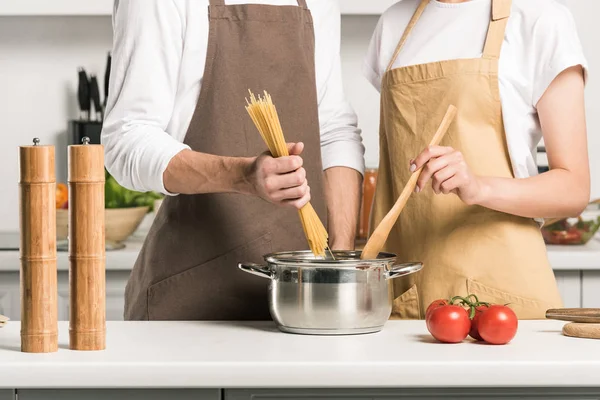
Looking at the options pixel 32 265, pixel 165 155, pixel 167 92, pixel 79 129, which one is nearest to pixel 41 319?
pixel 32 265

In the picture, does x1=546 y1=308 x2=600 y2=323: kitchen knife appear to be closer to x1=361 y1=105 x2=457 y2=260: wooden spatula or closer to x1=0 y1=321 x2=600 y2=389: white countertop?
x1=0 y1=321 x2=600 y2=389: white countertop

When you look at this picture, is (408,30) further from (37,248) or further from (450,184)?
(37,248)

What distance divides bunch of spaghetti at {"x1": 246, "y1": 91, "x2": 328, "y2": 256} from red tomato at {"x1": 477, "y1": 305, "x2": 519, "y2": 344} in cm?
29

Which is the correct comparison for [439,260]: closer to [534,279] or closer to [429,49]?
[534,279]

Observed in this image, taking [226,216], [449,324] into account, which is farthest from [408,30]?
[449,324]

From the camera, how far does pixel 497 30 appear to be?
1733 millimetres

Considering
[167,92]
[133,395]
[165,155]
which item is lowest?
[133,395]

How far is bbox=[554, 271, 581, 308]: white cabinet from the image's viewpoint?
2.84 m

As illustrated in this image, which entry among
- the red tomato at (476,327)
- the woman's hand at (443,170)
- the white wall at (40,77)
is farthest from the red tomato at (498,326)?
the white wall at (40,77)

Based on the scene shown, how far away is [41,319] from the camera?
4.18 feet

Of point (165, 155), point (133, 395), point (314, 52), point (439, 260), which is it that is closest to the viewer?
point (133, 395)

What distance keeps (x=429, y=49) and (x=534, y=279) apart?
20.2 inches

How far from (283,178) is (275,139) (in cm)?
6

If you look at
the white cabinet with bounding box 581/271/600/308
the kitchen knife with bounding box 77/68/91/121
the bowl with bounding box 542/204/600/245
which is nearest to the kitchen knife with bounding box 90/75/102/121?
the kitchen knife with bounding box 77/68/91/121
